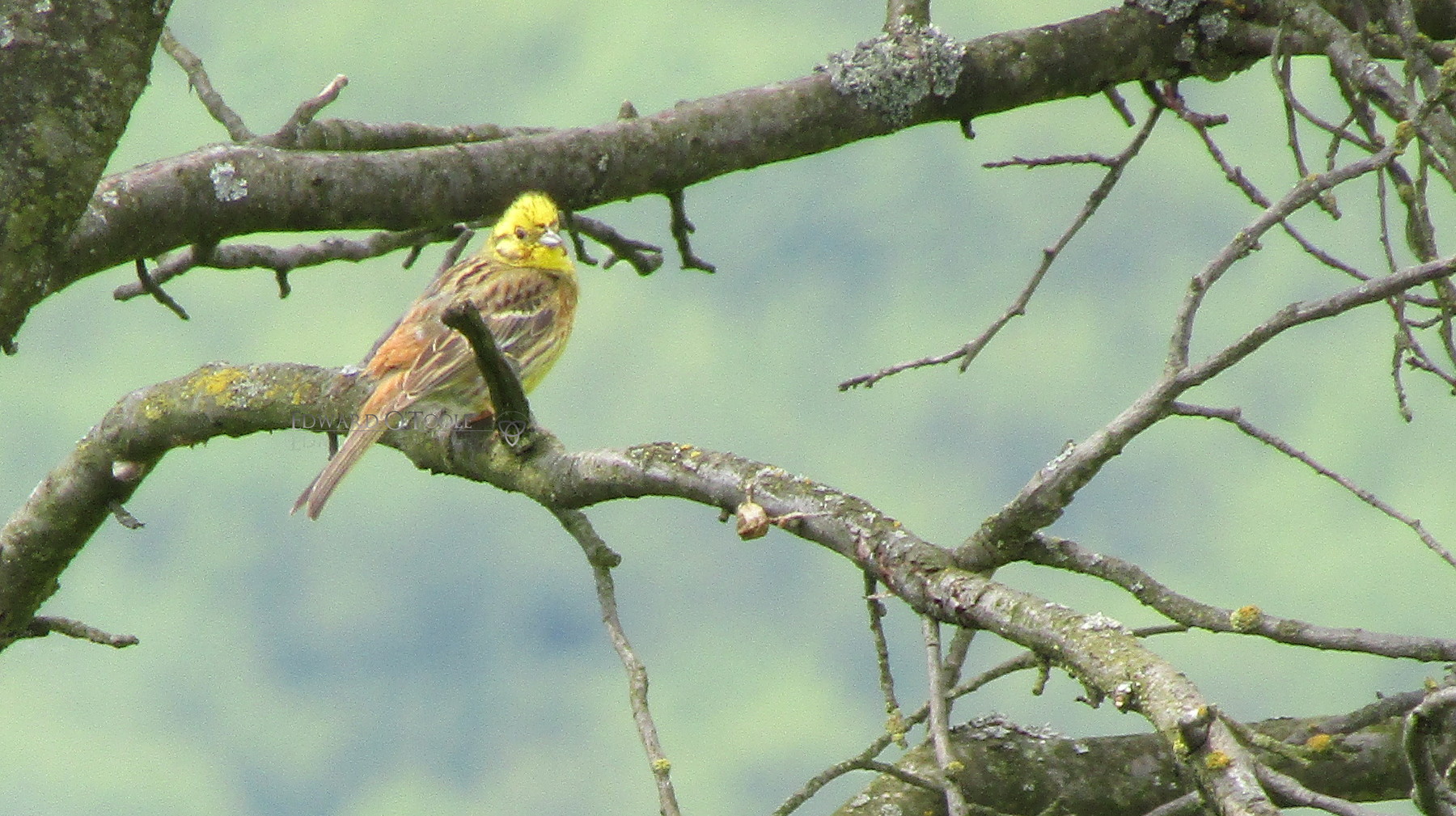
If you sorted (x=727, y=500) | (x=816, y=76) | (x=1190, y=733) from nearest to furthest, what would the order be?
(x=1190, y=733) < (x=727, y=500) < (x=816, y=76)

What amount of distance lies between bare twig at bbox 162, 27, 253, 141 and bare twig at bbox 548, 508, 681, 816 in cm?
178

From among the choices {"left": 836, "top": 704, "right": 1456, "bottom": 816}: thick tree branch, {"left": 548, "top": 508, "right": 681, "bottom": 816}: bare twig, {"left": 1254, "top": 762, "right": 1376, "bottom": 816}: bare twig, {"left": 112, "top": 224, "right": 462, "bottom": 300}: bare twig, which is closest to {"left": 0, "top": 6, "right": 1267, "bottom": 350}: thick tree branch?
{"left": 112, "top": 224, "right": 462, "bottom": 300}: bare twig

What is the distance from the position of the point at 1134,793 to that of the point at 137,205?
2.81m

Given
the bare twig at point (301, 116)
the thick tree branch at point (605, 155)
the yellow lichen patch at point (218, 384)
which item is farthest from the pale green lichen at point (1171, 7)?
the yellow lichen patch at point (218, 384)

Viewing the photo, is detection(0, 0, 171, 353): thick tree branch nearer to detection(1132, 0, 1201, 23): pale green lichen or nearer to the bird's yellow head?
the bird's yellow head

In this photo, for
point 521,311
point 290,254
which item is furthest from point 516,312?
point 290,254

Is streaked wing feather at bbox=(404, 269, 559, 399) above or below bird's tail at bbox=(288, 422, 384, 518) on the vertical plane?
above

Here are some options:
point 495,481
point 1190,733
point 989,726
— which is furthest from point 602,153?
point 1190,733

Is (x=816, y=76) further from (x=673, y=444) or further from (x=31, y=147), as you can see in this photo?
(x=31, y=147)

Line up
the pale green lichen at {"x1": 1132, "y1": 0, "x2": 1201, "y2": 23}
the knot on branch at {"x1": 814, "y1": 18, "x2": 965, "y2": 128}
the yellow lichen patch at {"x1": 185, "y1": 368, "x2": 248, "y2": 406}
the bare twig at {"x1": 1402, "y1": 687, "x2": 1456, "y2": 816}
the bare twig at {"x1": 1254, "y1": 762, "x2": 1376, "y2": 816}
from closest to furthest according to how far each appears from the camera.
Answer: the bare twig at {"x1": 1254, "y1": 762, "x2": 1376, "y2": 816} → the bare twig at {"x1": 1402, "y1": 687, "x2": 1456, "y2": 816} → the yellow lichen patch at {"x1": 185, "y1": 368, "x2": 248, "y2": 406} → the knot on branch at {"x1": 814, "y1": 18, "x2": 965, "y2": 128} → the pale green lichen at {"x1": 1132, "y1": 0, "x2": 1201, "y2": 23}

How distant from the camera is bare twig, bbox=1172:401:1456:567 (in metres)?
2.61

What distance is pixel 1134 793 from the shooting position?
12.5 ft

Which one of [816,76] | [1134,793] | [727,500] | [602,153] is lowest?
[1134,793]

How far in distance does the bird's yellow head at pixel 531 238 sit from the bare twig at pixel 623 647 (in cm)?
211
